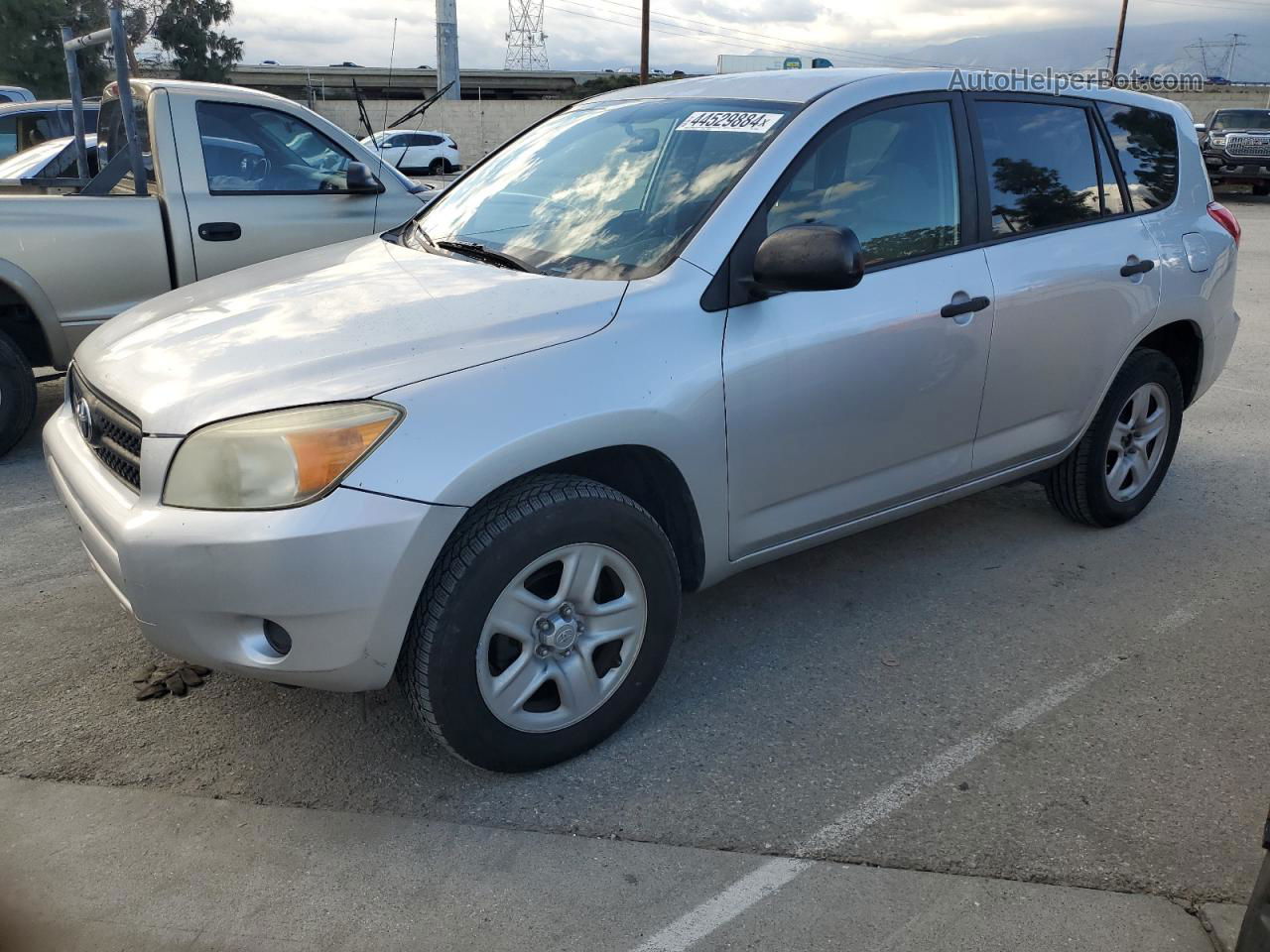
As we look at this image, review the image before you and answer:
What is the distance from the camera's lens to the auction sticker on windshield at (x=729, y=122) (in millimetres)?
3307

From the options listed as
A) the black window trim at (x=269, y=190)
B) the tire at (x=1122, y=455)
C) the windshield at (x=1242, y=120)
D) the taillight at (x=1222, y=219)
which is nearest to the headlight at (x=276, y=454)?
the tire at (x=1122, y=455)

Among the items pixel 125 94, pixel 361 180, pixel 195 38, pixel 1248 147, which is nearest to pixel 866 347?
pixel 361 180

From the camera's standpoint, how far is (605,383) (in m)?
2.70

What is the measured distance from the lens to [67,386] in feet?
10.9

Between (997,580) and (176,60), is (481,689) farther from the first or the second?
(176,60)

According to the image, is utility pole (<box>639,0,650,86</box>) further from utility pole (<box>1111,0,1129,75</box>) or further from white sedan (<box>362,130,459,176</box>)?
utility pole (<box>1111,0,1129,75</box>)

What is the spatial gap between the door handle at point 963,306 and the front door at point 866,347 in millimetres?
13

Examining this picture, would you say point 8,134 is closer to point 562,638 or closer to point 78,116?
point 78,116

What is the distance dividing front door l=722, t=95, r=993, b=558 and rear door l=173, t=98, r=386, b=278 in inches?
140

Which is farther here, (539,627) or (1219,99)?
(1219,99)

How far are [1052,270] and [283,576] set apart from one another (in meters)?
2.84

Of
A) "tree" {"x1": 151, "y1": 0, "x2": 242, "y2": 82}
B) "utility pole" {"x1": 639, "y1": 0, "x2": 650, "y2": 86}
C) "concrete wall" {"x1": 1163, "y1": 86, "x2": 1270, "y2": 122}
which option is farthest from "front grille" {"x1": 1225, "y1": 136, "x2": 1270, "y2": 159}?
"tree" {"x1": 151, "y1": 0, "x2": 242, "y2": 82}

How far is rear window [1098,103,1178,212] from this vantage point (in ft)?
14.0

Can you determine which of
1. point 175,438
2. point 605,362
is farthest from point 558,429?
point 175,438
